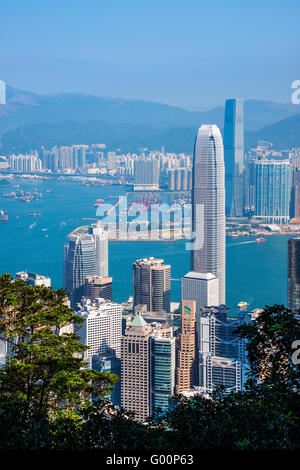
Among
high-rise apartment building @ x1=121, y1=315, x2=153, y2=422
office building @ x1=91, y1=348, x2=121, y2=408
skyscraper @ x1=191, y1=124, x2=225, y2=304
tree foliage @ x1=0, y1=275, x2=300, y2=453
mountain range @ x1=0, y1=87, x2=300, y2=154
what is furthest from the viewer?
mountain range @ x1=0, y1=87, x2=300, y2=154

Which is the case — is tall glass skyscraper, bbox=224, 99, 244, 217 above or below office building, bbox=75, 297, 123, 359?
above

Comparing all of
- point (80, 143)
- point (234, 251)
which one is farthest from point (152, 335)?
point (80, 143)

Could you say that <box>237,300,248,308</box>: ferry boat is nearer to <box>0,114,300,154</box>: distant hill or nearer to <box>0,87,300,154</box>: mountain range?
<box>0,87,300,154</box>: mountain range

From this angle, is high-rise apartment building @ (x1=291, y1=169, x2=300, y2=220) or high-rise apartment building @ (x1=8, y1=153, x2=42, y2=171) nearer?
high-rise apartment building @ (x1=291, y1=169, x2=300, y2=220)

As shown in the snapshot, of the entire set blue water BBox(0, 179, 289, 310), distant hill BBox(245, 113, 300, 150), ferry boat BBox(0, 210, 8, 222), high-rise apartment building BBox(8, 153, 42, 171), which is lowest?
blue water BBox(0, 179, 289, 310)

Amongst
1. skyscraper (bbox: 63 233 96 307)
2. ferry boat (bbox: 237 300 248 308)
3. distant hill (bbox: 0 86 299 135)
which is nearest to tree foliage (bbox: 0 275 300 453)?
ferry boat (bbox: 237 300 248 308)

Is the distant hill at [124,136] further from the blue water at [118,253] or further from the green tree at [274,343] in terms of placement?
the green tree at [274,343]

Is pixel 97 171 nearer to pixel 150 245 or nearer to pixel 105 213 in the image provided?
pixel 105 213

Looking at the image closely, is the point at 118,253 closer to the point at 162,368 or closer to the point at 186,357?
the point at 186,357
